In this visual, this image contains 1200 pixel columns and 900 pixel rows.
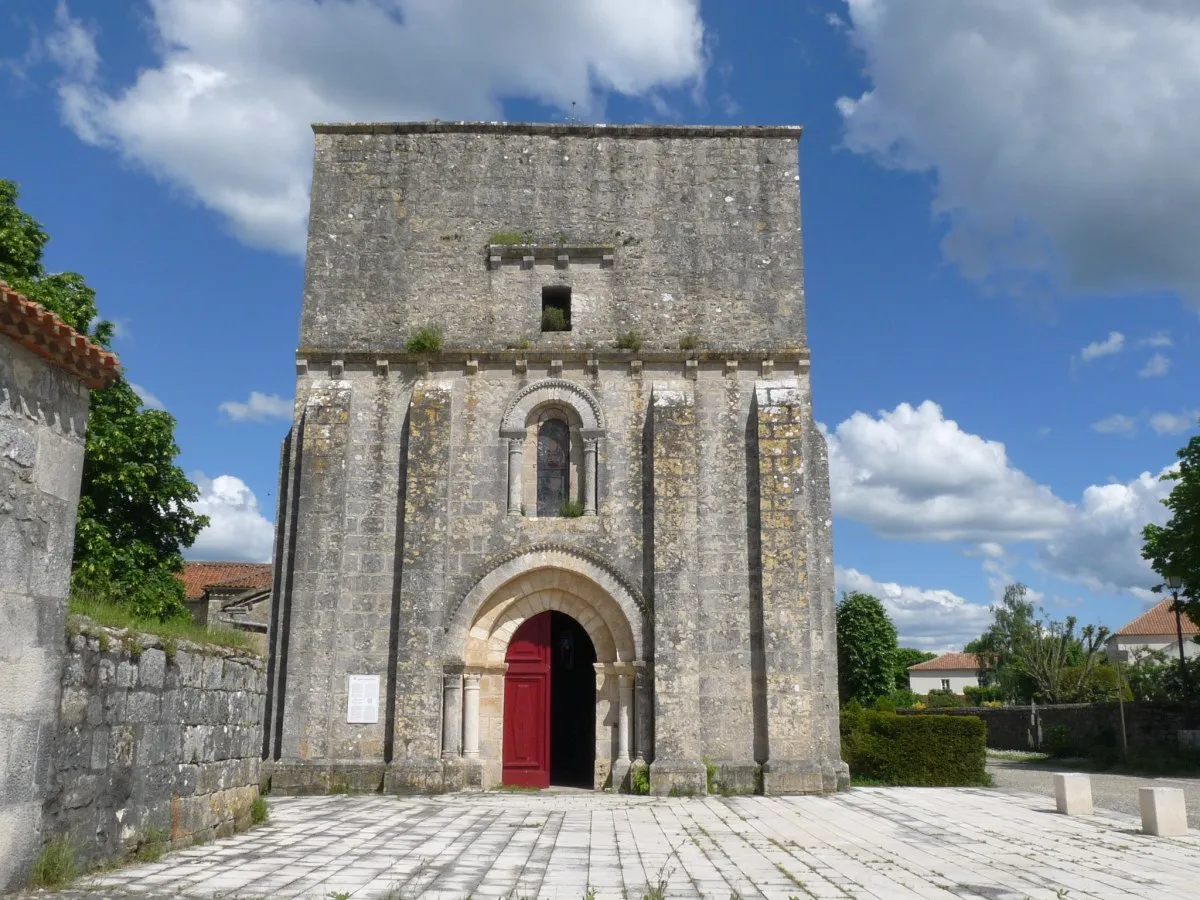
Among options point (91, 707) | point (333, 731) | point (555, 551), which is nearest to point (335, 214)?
point (555, 551)

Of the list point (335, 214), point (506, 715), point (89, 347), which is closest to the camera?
point (89, 347)

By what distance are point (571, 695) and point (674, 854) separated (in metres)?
10.8

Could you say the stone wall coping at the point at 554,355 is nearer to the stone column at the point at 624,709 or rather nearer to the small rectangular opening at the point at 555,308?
the small rectangular opening at the point at 555,308

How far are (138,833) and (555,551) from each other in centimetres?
841

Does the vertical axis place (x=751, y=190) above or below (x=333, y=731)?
above

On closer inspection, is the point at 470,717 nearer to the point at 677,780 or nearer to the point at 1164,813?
the point at 677,780

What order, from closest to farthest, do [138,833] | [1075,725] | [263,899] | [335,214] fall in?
[263,899], [138,833], [335,214], [1075,725]

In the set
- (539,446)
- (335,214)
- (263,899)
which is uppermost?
(335,214)

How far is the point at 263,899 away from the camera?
6902 millimetres

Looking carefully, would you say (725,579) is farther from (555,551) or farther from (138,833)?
(138,833)

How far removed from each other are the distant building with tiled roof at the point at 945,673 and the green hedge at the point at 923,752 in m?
64.4

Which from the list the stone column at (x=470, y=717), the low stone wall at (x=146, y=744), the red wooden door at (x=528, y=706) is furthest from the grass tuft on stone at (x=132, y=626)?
the red wooden door at (x=528, y=706)

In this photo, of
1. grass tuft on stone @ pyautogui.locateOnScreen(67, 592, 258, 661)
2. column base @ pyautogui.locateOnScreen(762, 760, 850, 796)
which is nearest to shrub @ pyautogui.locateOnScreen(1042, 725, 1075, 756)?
column base @ pyautogui.locateOnScreen(762, 760, 850, 796)

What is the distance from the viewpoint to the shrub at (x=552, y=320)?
17.0 meters
